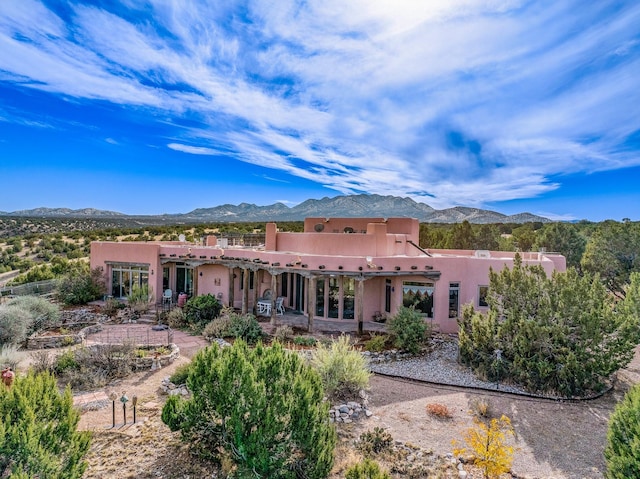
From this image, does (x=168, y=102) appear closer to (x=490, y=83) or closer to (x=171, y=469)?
(x=490, y=83)

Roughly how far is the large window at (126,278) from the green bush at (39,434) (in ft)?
56.1

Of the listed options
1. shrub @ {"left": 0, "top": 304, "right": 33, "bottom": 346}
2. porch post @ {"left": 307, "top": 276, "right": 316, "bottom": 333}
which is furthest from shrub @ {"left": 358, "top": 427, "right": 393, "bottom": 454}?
shrub @ {"left": 0, "top": 304, "right": 33, "bottom": 346}

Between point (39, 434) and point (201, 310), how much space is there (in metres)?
13.5

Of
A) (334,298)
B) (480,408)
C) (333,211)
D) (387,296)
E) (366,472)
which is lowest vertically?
(480,408)

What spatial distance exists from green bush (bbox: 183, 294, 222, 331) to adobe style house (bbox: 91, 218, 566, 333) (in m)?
1.92

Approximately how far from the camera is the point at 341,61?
65.6 ft

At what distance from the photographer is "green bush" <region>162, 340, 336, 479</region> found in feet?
22.6

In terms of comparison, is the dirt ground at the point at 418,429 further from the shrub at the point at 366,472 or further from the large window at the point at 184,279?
the large window at the point at 184,279

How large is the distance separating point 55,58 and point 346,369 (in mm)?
21162

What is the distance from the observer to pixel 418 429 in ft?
31.6

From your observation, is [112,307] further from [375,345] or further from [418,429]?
[418,429]

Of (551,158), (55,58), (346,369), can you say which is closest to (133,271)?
(55,58)

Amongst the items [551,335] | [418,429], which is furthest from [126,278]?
[551,335]

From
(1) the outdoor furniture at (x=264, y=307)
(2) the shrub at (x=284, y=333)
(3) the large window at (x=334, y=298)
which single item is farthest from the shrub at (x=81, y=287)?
(3) the large window at (x=334, y=298)
